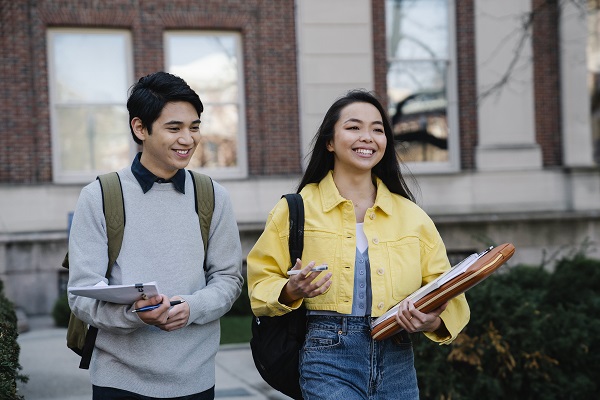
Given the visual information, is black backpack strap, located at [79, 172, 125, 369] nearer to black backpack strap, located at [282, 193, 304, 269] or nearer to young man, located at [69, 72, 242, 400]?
young man, located at [69, 72, 242, 400]

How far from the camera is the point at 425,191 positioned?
12.9 m

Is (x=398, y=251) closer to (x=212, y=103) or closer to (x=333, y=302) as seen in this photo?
(x=333, y=302)

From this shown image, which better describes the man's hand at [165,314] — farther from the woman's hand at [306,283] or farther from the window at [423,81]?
the window at [423,81]

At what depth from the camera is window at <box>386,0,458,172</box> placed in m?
13.1

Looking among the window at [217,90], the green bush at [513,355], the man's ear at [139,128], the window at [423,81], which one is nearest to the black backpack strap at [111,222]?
the man's ear at [139,128]

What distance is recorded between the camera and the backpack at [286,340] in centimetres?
333

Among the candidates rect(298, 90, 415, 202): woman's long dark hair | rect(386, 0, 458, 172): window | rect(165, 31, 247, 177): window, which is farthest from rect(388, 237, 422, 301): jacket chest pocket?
rect(386, 0, 458, 172): window

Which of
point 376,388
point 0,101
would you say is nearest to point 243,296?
point 0,101

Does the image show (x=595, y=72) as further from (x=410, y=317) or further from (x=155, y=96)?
A: (x=155, y=96)

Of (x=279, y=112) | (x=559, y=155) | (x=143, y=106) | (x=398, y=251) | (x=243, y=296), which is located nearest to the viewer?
(x=143, y=106)

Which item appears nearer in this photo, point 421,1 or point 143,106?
point 143,106

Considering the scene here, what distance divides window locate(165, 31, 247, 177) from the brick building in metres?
0.02

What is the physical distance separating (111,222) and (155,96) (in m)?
0.53

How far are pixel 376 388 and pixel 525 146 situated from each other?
1048 cm
